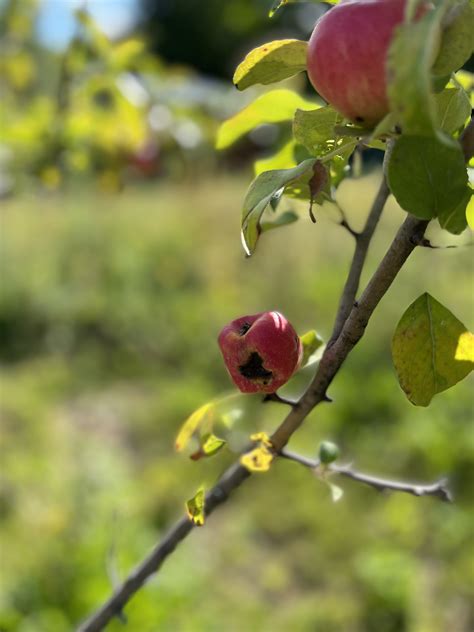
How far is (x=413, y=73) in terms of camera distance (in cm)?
28

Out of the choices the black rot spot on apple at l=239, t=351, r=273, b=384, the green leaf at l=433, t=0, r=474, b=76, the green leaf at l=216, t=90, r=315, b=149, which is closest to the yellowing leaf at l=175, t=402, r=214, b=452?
the black rot spot on apple at l=239, t=351, r=273, b=384

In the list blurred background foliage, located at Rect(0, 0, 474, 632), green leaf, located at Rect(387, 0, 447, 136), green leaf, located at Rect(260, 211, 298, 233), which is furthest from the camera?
blurred background foliage, located at Rect(0, 0, 474, 632)

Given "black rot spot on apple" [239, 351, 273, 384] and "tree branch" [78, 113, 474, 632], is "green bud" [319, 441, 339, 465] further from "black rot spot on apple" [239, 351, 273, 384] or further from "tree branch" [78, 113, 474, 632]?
"black rot spot on apple" [239, 351, 273, 384]

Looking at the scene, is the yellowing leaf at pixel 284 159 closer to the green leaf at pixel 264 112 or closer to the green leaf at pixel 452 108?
the green leaf at pixel 264 112

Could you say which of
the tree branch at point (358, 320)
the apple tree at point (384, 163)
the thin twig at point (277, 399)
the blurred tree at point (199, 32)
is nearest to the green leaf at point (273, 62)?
the apple tree at point (384, 163)

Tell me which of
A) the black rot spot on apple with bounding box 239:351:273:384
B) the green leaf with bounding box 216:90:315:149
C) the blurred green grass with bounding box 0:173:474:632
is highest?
the green leaf with bounding box 216:90:315:149

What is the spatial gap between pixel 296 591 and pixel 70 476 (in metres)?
0.82

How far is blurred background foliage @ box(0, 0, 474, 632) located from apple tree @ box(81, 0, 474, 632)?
18cm

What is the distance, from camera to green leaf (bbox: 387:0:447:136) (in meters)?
0.28

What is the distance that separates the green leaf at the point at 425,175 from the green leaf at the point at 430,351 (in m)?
0.08

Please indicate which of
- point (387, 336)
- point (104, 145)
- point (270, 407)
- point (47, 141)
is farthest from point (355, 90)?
point (387, 336)

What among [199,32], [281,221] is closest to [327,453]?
[281,221]

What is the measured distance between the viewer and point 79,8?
1.20m

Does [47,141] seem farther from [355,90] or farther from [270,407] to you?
[270,407]
